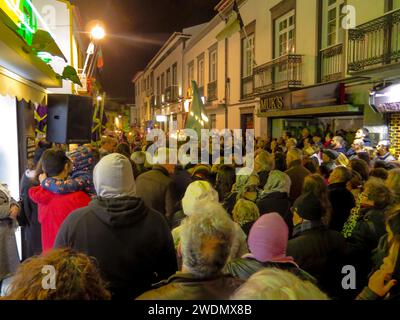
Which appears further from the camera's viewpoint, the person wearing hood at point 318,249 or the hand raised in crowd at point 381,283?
the person wearing hood at point 318,249

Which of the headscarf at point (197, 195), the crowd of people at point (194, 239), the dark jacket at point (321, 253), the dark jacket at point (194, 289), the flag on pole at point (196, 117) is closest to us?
the crowd of people at point (194, 239)

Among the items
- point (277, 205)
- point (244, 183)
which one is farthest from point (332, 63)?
point (277, 205)

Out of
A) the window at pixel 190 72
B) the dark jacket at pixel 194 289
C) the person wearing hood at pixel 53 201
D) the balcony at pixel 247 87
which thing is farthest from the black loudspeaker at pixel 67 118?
the window at pixel 190 72

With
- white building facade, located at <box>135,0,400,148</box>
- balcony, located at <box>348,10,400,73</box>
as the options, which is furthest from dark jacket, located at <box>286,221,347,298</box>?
balcony, located at <box>348,10,400,73</box>

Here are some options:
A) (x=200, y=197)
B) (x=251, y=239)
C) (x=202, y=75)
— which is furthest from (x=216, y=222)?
(x=202, y=75)

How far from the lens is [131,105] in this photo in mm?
70188

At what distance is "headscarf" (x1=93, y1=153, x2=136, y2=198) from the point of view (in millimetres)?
2539

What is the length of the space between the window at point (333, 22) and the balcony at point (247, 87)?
17.7 ft

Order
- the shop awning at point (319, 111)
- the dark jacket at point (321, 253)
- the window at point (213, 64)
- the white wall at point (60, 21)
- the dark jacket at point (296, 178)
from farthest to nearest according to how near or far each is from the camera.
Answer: the window at point (213, 64) → the white wall at point (60, 21) → the shop awning at point (319, 111) → the dark jacket at point (296, 178) → the dark jacket at point (321, 253)

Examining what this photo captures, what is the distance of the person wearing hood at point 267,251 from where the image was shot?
2281mm

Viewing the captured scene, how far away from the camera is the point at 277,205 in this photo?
423 centimetres

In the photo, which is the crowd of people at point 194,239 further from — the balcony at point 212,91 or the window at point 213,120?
the window at point 213,120

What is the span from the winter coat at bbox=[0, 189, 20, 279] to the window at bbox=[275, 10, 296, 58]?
41.6 ft

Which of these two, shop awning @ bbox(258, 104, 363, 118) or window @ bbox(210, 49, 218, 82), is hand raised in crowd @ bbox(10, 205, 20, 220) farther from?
window @ bbox(210, 49, 218, 82)
